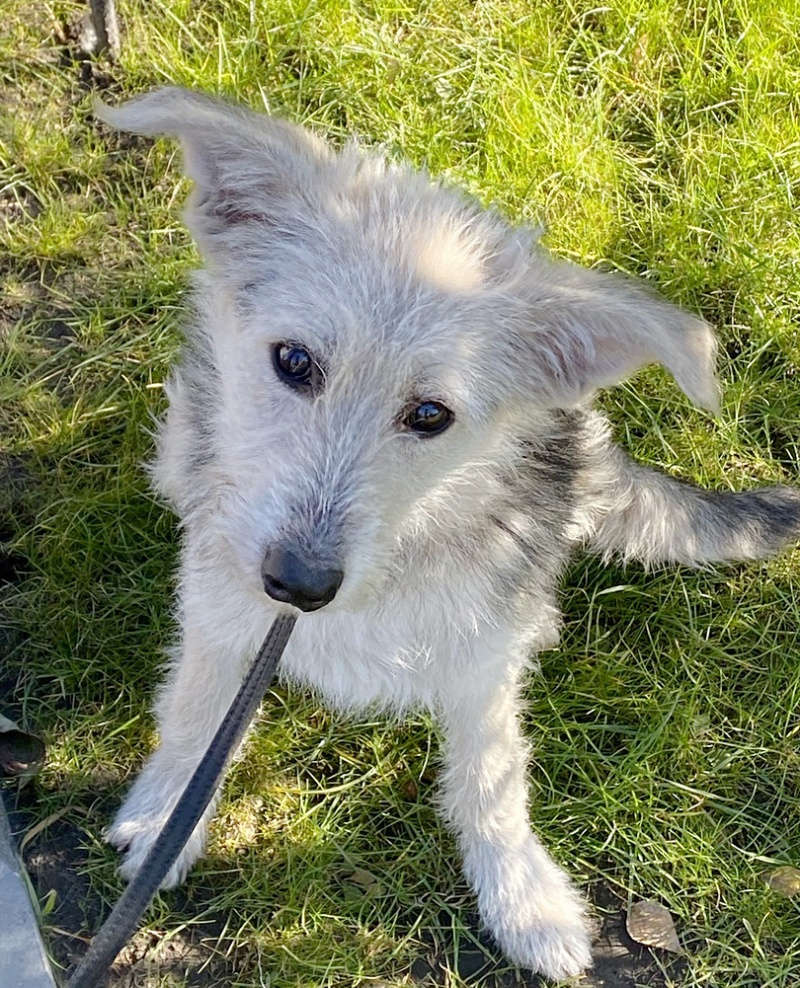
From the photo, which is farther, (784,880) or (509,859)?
(784,880)

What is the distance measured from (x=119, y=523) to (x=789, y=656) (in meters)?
2.56

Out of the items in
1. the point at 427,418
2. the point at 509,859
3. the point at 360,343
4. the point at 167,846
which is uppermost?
the point at 360,343

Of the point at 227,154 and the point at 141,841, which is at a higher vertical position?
the point at 227,154

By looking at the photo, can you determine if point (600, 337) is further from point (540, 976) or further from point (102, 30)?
point (102, 30)

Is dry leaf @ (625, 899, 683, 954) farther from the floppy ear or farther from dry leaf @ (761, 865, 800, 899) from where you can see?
the floppy ear

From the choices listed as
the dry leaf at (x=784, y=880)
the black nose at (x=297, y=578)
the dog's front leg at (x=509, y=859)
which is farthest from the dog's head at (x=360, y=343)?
the dry leaf at (x=784, y=880)

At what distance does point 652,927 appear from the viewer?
3338 millimetres

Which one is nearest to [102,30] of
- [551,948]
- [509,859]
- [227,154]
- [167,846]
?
[227,154]

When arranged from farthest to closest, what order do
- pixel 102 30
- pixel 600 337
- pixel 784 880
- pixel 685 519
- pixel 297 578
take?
pixel 102 30 → pixel 784 880 → pixel 685 519 → pixel 600 337 → pixel 297 578

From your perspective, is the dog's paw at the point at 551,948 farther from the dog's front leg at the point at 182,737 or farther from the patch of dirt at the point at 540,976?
the dog's front leg at the point at 182,737

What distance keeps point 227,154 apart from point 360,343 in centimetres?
55

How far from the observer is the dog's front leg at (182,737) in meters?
2.98

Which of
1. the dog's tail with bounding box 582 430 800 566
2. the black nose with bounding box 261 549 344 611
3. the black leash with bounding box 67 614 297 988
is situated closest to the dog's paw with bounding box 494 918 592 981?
the dog's tail with bounding box 582 430 800 566

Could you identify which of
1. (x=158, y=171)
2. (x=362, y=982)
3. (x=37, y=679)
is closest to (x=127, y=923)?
(x=362, y=982)
